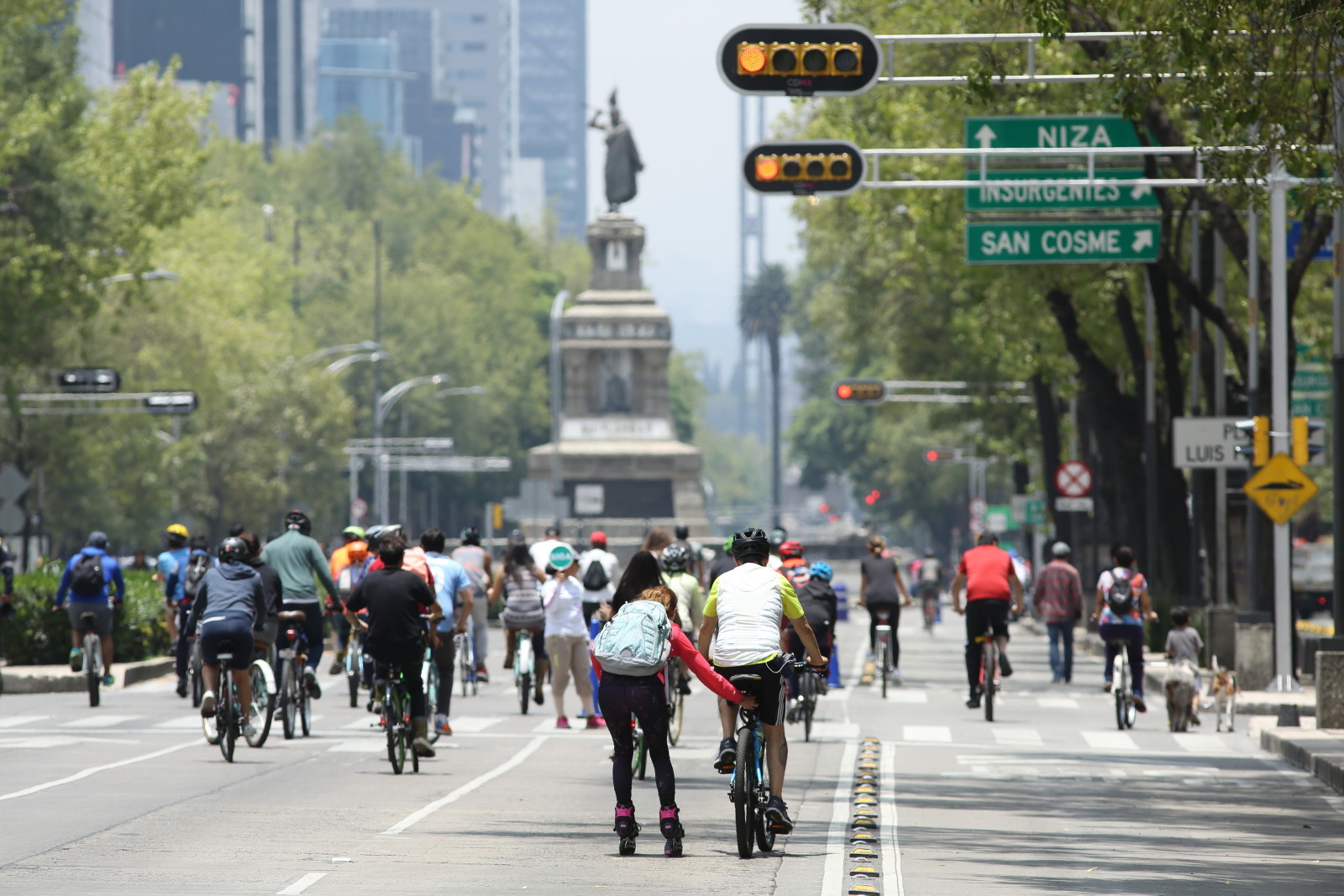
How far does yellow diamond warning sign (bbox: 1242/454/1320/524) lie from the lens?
24.0 m

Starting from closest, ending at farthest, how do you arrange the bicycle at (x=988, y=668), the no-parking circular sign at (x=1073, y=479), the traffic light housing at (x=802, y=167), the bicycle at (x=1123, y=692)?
the traffic light housing at (x=802, y=167)
the bicycle at (x=1123, y=692)
the bicycle at (x=988, y=668)
the no-parking circular sign at (x=1073, y=479)

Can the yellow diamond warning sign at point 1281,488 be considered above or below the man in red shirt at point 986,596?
above

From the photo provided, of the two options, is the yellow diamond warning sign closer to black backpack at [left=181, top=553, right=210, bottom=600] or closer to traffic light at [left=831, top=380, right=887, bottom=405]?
black backpack at [left=181, top=553, right=210, bottom=600]

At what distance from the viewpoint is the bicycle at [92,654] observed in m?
22.8

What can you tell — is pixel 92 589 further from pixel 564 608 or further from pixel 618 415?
pixel 618 415

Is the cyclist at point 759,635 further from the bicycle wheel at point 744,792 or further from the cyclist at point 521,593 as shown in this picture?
the cyclist at point 521,593

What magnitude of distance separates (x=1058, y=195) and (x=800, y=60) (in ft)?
24.1

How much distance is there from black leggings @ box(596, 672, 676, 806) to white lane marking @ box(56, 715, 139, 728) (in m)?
9.85

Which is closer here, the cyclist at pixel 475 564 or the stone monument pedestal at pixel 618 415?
the cyclist at pixel 475 564

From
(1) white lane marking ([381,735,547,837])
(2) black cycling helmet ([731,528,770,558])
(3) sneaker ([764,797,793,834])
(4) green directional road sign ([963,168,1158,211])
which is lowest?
(1) white lane marking ([381,735,547,837])

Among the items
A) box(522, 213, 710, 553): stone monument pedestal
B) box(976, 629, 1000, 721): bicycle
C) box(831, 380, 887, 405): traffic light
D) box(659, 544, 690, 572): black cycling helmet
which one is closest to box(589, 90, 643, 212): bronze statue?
box(522, 213, 710, 553): stone monument pedestal

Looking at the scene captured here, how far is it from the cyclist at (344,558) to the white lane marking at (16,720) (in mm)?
3277

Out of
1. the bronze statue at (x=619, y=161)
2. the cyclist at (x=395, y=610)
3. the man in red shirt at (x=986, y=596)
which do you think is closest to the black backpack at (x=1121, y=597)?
the man in red shirt at (x=986, y=596)

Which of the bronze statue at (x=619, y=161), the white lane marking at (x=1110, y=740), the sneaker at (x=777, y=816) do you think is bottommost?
the white lane marking at (x=1110, y=740)
